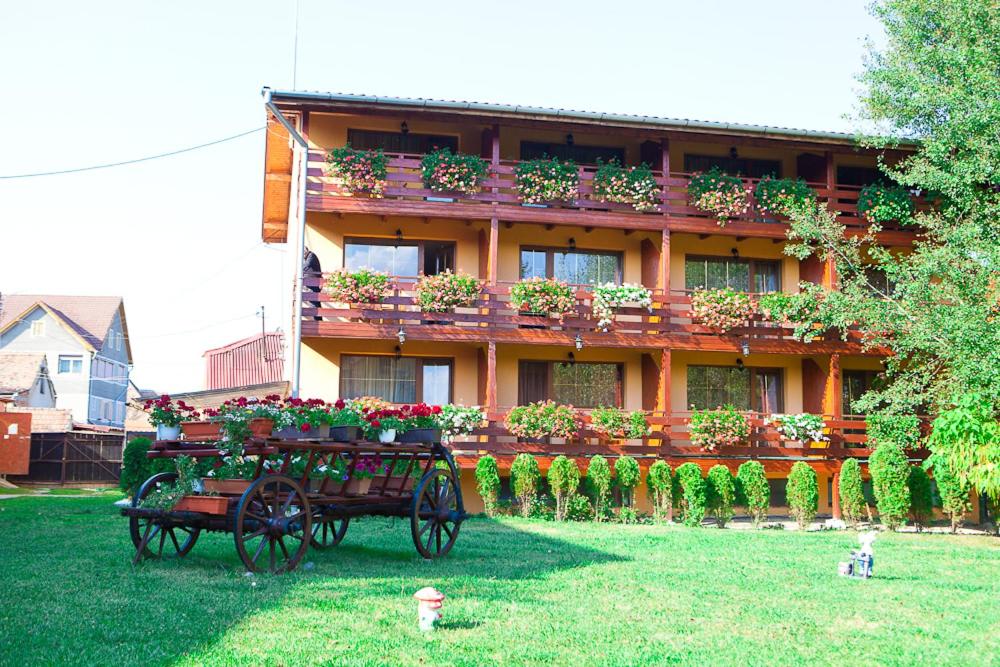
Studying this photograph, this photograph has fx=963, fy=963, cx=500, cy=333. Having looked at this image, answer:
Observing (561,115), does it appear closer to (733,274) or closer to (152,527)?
(733,274)

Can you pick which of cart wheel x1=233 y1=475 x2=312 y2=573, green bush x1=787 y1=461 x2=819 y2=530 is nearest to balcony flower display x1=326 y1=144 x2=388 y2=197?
green bush x1=787 y1=461 x2=819 y2=530

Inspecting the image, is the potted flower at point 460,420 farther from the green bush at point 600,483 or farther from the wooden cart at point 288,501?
the wooden cart at point 288,501

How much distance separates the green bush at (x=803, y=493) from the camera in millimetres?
18984

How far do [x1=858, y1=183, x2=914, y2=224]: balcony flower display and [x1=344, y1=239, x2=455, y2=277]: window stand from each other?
950 centimetres

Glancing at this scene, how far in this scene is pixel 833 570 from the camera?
10.9 m

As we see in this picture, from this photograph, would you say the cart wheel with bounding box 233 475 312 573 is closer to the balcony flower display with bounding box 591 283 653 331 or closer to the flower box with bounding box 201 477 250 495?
the flower box with bounding box 201 477 250 495

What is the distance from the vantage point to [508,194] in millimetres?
21250

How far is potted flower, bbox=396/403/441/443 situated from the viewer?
10.6 meters

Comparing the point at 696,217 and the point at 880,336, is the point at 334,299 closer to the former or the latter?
the point at 696,217

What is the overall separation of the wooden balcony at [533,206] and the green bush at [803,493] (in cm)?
576

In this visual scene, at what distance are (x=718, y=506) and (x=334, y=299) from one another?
8.86m

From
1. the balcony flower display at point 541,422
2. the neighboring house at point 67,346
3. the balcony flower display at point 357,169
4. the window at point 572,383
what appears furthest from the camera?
the neighboring house at point 67,346

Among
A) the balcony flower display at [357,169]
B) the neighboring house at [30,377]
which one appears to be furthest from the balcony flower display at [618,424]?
the neighboring house at [30,377]

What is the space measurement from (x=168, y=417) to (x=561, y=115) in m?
13.3
